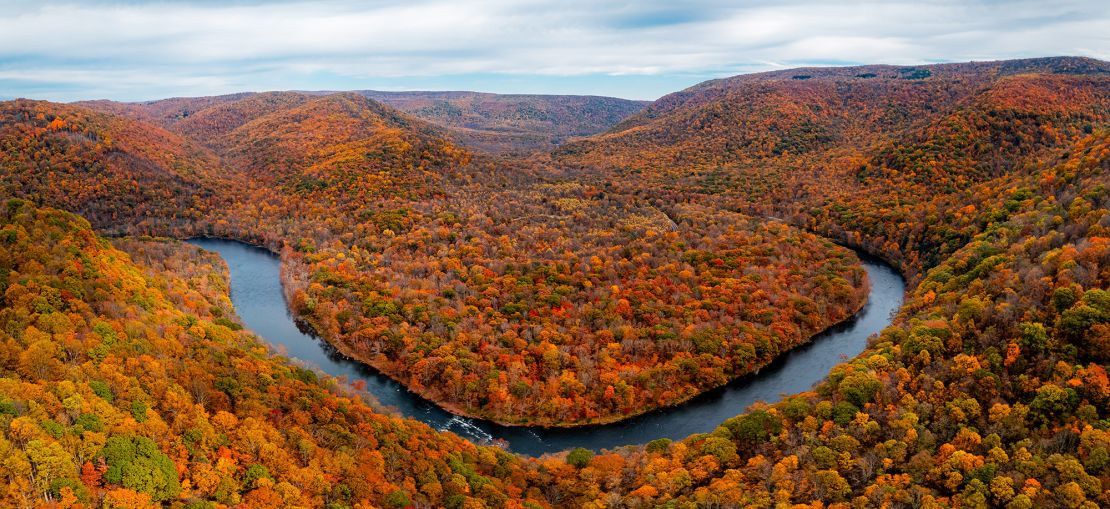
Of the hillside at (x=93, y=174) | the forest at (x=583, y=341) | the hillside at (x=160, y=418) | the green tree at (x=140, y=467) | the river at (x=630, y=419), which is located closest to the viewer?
the hillside at (x=160, y=418)

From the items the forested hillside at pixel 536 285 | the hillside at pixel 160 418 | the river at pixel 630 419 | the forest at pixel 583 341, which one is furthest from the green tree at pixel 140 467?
the forested hillside at pixel 536 285

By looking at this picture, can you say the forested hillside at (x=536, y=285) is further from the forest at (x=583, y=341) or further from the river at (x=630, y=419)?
the river at (x=630, y=419)

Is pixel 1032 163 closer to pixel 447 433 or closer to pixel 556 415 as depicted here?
pixel 556 415

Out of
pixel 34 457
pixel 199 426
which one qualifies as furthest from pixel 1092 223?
pixel 34 457

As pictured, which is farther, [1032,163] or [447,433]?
[1032,163]

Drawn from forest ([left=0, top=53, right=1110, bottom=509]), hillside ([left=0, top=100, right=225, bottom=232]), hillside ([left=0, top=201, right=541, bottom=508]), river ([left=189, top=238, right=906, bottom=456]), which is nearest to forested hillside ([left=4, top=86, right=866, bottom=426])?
forest ([left=0, top=53, right=1110, bottom=509])

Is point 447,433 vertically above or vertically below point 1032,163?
below

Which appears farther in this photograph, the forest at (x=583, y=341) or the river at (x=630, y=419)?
the river at (x=630, y=419)
